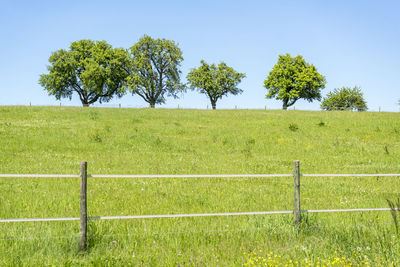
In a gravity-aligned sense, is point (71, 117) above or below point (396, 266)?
above

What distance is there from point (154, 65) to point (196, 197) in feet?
211

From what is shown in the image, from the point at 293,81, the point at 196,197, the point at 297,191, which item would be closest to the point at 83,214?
the point at 297,191

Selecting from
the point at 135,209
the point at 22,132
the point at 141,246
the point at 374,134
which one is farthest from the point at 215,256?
the point at 374,134

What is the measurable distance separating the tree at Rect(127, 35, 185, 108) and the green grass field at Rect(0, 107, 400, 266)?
4301 cm

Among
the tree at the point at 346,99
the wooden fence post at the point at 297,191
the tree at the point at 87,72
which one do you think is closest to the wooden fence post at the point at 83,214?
the wooden fence post at the point at 297,191

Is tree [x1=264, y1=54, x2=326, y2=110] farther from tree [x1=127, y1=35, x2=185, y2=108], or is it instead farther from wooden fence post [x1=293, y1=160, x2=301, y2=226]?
wooden fence post [x1=293, y1=160, x2=301, y2=226]

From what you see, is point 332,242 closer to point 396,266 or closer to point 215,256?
point 396,266

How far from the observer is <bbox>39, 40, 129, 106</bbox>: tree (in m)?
68.2

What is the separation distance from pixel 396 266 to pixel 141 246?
4462 mm

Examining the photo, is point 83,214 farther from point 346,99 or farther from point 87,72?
point 346,99

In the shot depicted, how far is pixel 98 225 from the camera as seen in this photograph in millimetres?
7562

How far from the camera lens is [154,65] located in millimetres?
73062

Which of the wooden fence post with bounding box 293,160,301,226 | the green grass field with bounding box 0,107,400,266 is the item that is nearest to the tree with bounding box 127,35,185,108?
the green grass field with bounding box 0,107,400,266

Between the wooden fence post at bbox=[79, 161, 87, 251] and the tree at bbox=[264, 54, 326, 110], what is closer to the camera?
the wooden fence post at bbox=[79, 161, 87, 251]
